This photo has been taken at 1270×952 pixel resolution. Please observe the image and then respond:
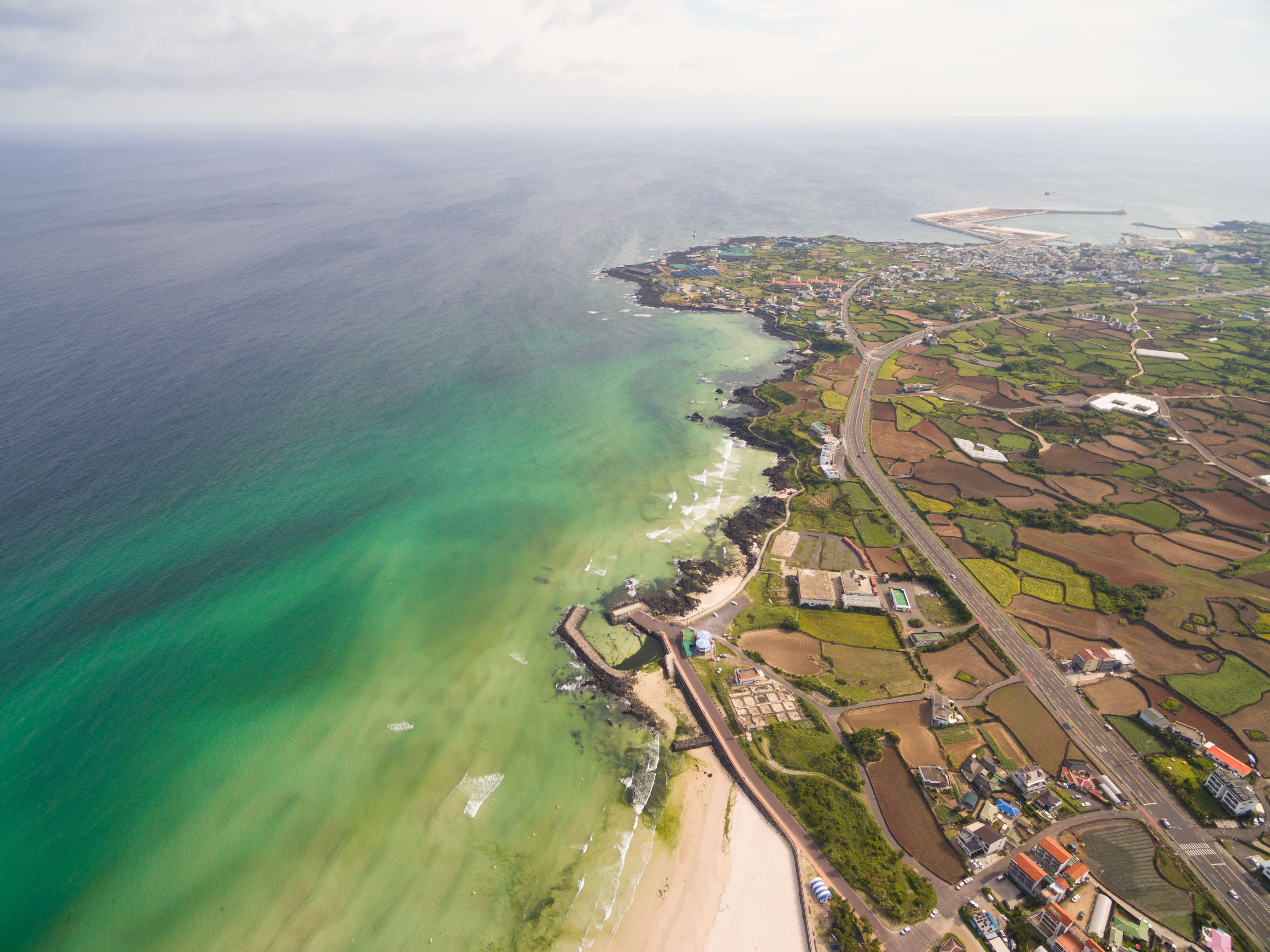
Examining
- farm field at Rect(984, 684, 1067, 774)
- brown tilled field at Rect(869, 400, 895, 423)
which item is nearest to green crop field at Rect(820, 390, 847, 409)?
brown tilled field at Rect(869, 400, 895, 423)

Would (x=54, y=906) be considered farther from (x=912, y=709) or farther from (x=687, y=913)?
(x=912, y=709)

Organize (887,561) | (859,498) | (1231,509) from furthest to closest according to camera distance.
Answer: (859,498)
(1231,509)
(887,561)

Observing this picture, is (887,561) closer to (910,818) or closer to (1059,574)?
(1059,574)

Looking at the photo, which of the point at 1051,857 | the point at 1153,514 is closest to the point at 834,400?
the point at 1153,514

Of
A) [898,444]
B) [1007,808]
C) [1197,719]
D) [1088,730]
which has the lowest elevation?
[1088,730]

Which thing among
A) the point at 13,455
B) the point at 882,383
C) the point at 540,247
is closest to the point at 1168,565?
the point at 882,383

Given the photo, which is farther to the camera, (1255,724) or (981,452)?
(981,452)

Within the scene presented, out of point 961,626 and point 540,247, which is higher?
point 540,247
